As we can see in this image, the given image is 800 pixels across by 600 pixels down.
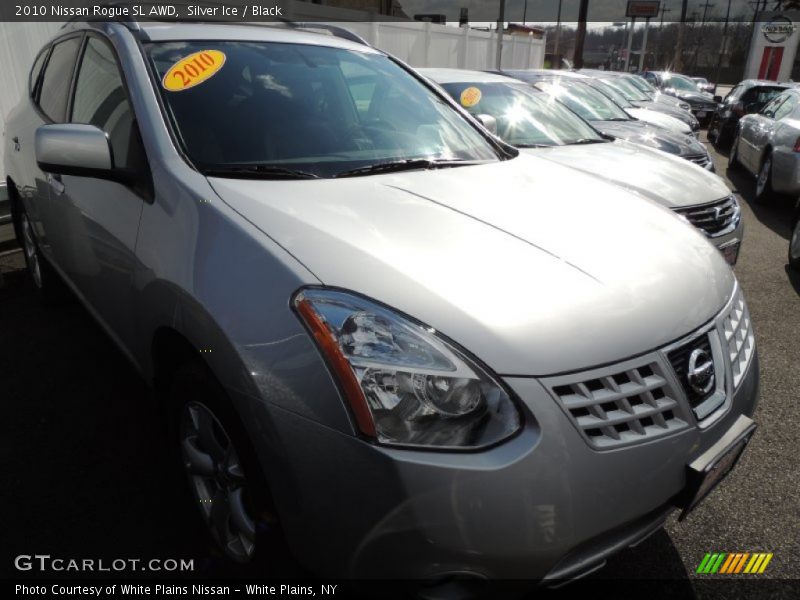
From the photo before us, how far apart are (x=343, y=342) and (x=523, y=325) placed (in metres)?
0.42

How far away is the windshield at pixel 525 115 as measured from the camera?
201 inches

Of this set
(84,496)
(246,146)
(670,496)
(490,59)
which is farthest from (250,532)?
(490,59)

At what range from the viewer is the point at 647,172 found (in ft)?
14.4

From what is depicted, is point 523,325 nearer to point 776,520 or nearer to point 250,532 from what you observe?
point 250,532

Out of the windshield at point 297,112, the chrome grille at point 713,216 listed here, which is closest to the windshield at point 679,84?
the chrome grille at point 713,216

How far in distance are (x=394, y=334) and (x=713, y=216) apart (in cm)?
360

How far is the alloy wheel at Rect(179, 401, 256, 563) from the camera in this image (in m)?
1.75

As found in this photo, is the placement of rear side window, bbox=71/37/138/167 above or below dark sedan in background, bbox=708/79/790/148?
above

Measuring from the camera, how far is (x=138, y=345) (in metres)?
2.10

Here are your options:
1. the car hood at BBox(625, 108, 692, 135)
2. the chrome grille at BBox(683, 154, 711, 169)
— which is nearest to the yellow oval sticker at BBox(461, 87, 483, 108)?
the chrome grille at BBox(683, 154, 711, 169)

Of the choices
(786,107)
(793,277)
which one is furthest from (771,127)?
(793,277)

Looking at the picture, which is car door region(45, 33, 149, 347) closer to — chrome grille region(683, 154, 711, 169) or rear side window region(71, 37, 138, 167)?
rear side window region(71, 37, 138, 167)

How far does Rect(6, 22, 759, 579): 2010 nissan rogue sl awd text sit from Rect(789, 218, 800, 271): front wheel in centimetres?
374

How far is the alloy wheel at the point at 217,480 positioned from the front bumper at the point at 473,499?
1.18 ft
